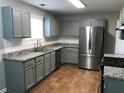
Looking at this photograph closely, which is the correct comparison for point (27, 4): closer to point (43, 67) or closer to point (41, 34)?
point (41, 34)

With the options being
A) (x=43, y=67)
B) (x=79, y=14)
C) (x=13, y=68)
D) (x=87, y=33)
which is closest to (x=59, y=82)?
(x=43, y=67)

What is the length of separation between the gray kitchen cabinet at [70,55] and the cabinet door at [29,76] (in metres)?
2.61

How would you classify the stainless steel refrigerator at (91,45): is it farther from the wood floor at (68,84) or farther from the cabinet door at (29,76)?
the cabinet door at (29,76)

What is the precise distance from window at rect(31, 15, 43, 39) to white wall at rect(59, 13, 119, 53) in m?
1.61

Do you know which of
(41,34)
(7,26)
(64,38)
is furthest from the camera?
(64,38)

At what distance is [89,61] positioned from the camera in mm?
4797

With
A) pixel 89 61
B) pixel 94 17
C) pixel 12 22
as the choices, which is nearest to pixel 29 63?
pixel 12 22

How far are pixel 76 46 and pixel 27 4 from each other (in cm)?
299

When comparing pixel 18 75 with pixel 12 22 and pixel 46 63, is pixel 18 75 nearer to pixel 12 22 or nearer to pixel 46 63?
pixel 46 63

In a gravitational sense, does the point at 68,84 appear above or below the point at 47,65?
below

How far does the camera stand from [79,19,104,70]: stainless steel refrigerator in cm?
460

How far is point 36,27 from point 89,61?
2648mm

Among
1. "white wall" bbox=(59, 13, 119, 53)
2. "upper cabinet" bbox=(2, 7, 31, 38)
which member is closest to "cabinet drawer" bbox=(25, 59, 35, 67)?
"upper cabinet" bbox=(2, 7, 31, 38)

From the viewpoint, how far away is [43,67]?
356cm
